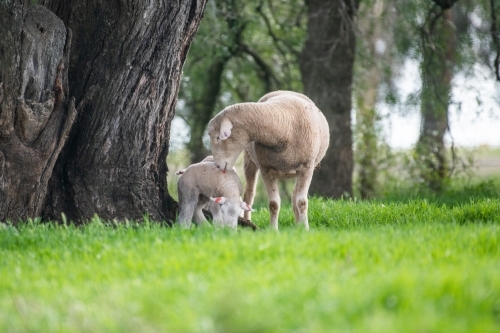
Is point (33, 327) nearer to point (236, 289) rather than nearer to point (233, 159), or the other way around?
point (236, 289)

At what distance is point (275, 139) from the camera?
7.33 m

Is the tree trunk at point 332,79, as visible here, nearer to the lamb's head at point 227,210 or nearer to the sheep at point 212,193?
the sheep at point 212,193

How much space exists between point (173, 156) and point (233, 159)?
993 cm

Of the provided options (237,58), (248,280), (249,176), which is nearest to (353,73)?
(237,58)

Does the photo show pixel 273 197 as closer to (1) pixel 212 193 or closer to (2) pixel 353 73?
(1) pixel 212 193

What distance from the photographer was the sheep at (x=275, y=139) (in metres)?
7.24

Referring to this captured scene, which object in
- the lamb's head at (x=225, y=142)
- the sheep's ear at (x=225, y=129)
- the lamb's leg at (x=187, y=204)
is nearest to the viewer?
the sheep's ear at (x=225, y=129)

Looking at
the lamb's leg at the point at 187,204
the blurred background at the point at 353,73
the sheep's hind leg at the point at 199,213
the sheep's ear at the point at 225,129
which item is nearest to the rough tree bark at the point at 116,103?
the lamb's leg at the point at 187,204

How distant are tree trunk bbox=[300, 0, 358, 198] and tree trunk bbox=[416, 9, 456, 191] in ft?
4.23

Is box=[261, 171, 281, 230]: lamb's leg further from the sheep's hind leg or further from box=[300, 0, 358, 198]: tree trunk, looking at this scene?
box=[300, 0, 358, 198]: tree trunk

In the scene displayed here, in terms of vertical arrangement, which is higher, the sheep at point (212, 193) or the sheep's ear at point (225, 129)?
the sheep's ear at point (225, 129)

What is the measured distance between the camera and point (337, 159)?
538 inches

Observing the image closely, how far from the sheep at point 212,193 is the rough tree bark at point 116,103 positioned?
30cm

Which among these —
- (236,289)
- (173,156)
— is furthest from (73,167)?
(173,156)
